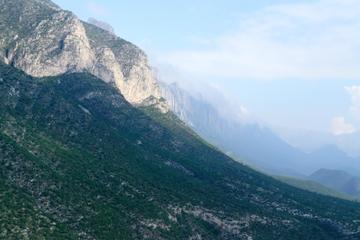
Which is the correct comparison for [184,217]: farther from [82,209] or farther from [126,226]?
[82,209]

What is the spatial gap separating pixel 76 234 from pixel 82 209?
12127 mm

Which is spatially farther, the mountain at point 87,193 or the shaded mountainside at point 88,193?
the shaded mountainside at point 88,193

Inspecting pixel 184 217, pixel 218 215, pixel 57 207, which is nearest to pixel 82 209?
pixel 57 207

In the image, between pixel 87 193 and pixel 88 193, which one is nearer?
pixel 87 193

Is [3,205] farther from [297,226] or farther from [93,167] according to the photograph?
[297,226]

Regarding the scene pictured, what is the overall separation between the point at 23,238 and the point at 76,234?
17281mm

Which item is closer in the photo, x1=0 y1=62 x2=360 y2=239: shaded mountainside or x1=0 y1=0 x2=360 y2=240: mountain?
x1=0 y1=0 x2=360 y2=240: mountain

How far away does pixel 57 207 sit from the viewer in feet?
448

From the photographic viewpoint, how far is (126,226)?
480ft

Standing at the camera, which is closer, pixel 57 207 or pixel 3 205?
pixel 3 205

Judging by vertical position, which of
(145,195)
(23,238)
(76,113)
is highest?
(76,113)

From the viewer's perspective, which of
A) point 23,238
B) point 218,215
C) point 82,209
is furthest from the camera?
point 218,215

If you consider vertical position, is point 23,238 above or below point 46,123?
below

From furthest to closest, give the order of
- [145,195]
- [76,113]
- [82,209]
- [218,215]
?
[76,113], [218,215], [145,195], [82,209]
